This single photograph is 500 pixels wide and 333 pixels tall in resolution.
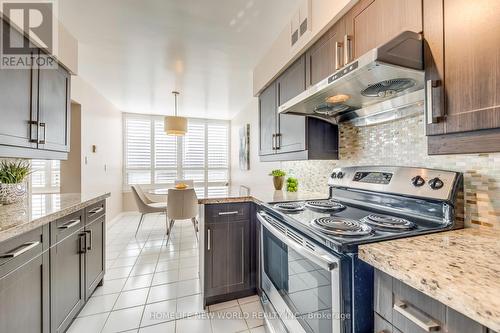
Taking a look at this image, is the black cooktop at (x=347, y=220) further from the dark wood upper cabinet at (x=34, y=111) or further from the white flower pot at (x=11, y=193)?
the white flower pot at (x=11, y=193)

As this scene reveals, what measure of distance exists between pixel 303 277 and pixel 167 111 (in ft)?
16.2

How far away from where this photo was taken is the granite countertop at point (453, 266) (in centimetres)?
46

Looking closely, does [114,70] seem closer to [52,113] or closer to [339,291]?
[52,113]

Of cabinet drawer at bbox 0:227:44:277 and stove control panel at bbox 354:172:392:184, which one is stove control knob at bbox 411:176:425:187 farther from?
cabinet drawer at bbox 0:227:44:277

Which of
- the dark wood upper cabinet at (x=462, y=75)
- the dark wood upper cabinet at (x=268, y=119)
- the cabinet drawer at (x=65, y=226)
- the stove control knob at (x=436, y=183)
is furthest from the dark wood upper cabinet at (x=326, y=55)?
the cabinet drawer at (x=65, y=226)

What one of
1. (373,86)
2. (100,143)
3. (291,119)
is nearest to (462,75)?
(373,86)

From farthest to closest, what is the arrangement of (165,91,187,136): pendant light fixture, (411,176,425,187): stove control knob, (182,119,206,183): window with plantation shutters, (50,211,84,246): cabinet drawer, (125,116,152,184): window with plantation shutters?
(182,119,206,183): window with plantation shutters → (125,116,152,184): window with plantation shutters → (165,91,187,136): pendant light fixture → (50,211,84,246): cabinet drawer → (411,176,425,187): stove control knob

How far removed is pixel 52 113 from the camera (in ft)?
6.09

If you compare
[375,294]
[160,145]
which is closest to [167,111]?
[160,145]

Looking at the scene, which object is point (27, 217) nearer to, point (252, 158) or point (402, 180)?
point (402, 180)

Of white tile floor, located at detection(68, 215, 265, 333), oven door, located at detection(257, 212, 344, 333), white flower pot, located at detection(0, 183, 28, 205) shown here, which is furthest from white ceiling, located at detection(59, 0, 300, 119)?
white tile floor, located at detection(68, 215, 265, 333)

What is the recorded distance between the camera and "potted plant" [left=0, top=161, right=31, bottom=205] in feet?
5.32

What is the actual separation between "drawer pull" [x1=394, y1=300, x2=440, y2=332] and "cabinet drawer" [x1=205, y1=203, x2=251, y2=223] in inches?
51.4

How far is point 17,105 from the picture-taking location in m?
1.46
